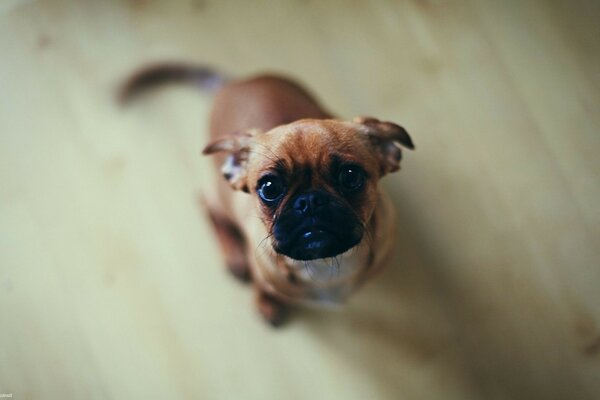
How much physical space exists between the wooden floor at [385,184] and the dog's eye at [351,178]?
0.71m

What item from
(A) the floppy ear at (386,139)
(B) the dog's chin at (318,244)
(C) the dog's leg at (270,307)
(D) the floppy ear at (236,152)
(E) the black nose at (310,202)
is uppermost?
(D) the floppy ear at (236,152)

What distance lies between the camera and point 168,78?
229cm

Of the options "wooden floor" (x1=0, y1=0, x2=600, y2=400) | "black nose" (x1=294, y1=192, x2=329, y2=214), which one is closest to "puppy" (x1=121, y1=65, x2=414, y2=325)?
"black nose" (x1=294, y1=192, x2=329, y2=214)

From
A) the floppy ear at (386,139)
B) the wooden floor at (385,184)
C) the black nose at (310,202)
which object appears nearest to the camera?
the black nose at (310,202)

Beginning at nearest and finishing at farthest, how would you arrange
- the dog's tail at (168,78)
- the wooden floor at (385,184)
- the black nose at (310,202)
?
the black nose at (310,202) < the wooden floor at (385,184) < the dog's tail at (168,78)

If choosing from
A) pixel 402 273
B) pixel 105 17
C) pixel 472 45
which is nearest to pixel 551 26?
pixel 472 45

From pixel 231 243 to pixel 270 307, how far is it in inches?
11.6

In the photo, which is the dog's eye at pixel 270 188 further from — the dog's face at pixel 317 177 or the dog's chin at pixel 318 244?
the dog's chin at pixel 318 244

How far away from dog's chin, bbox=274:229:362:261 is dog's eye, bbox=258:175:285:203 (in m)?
0.15

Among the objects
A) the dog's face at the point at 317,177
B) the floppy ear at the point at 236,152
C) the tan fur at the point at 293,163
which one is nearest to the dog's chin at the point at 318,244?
the dog's face at the point at 317,177

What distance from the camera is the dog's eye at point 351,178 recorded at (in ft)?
4.76

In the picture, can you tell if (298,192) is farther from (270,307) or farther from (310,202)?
(270,307)

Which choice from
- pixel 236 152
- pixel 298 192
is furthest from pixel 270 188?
pixel 236 152

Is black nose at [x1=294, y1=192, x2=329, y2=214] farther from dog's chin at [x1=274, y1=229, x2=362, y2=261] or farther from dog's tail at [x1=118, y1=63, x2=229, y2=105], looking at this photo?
dog's tail at [x1=118, y1=63, x2=229, y2=105]
